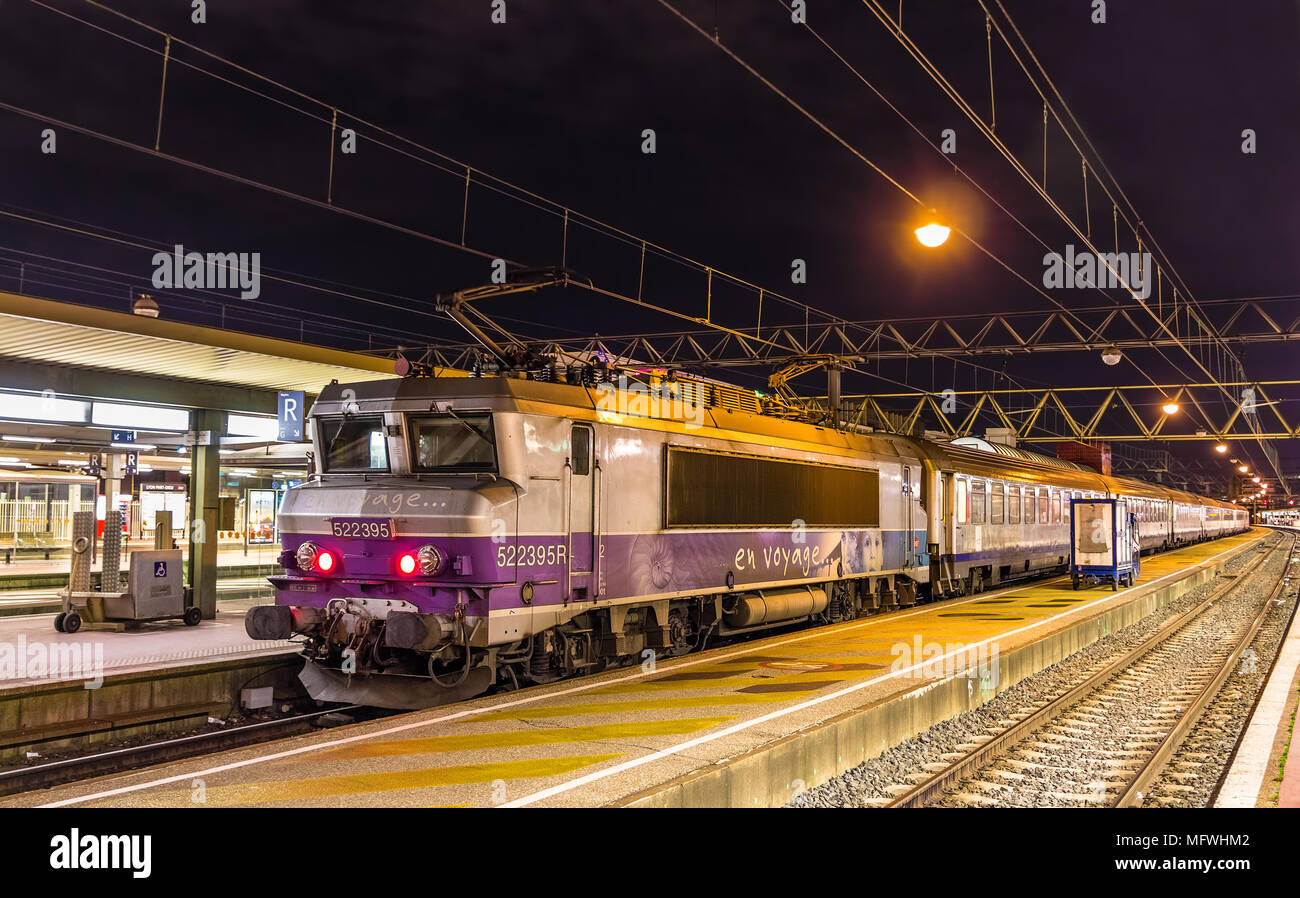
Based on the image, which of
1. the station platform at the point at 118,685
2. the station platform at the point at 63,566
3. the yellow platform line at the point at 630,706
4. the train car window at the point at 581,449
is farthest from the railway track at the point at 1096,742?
the station platform at the point at 63,566

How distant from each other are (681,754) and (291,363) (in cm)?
1151

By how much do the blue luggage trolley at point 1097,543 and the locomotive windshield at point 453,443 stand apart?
19357mm

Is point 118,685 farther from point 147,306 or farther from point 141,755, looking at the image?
point 147,306

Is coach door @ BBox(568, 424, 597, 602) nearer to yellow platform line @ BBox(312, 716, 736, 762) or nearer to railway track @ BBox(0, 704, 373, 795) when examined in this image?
yellow platform line @ BBox(312, 716, 736, 762)

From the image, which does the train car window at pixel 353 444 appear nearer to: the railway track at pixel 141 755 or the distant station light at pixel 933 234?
the railway track at pixel 141 755

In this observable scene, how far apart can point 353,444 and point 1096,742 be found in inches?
355

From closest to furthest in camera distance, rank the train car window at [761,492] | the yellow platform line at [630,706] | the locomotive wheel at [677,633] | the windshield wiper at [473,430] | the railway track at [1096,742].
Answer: the railway track at [1096,742]
the yellow platform line at [630,706]
the windshield wiper at [473,430]
the train car window at [761,492]
the locomotive wheel at [677,633]

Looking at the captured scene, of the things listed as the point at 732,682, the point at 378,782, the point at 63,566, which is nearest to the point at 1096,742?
the point at 732,682

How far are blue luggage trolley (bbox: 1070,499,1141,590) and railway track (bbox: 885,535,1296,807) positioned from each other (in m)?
7.18

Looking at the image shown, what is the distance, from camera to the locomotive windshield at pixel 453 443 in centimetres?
1022

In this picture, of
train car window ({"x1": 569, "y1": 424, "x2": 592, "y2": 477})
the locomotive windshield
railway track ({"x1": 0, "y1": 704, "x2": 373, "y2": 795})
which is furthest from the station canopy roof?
train car window ({"x1": 569, "y1": 424, "x2": 592, "y2": 477})
